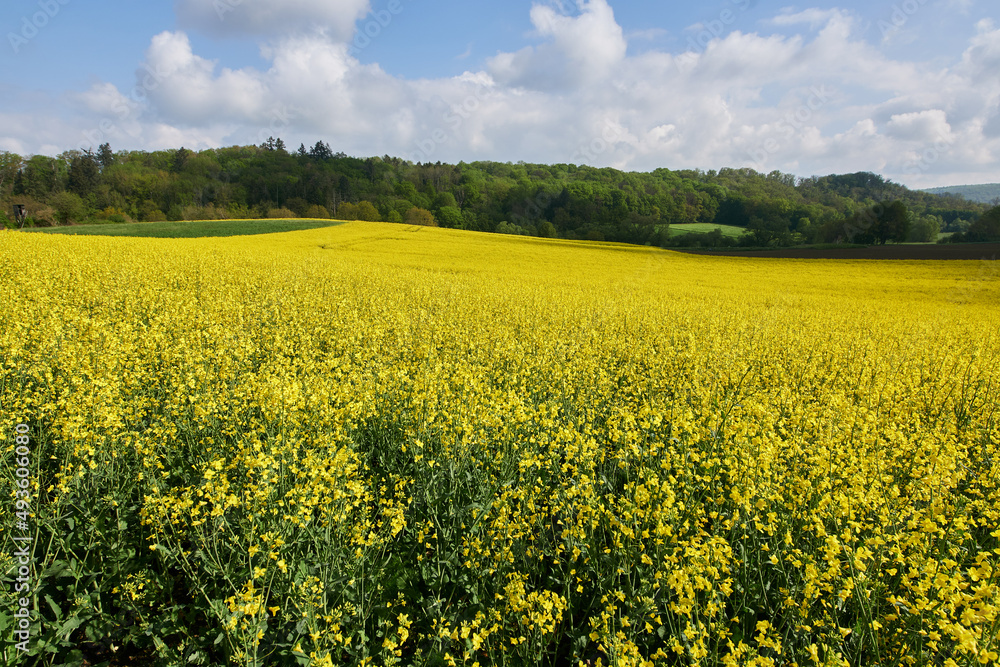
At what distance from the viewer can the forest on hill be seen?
55906 mm

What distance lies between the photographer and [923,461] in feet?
12.5

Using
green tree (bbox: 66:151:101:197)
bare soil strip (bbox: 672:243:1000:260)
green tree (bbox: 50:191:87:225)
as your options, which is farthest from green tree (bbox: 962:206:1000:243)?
green tree (bbox: 66:151:101:197)

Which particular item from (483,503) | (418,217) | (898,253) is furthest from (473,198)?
(483,503)

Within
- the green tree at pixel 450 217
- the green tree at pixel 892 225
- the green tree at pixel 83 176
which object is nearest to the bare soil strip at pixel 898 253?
the green tree at pixel 892 225

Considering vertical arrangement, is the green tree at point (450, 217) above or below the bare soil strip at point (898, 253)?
above

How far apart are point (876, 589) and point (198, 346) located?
298 inches

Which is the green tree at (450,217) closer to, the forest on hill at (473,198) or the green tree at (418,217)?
the forest on hill at (473,198)

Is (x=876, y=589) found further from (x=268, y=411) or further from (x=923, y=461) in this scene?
(x=268, y=411)

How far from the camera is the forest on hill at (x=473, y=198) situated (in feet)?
183

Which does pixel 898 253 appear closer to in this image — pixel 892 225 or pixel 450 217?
pixel 892 225

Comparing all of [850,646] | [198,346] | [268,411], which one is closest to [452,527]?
[268,411]

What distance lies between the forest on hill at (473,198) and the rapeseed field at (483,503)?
53631mm

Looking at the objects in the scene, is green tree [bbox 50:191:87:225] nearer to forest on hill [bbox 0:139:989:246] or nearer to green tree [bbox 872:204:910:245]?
forest on hill [bbox 0:139:989:246]

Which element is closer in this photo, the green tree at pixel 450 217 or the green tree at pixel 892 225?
the green tree at pixel 892 225
